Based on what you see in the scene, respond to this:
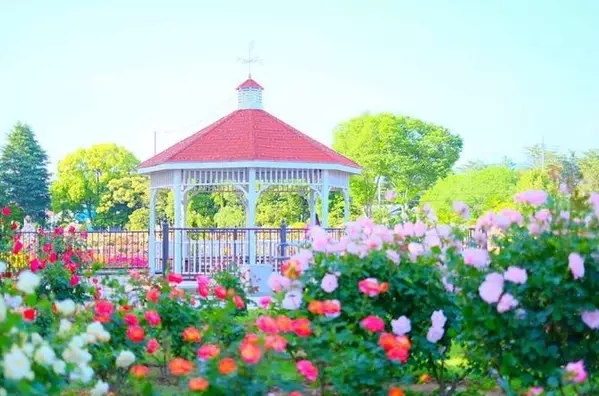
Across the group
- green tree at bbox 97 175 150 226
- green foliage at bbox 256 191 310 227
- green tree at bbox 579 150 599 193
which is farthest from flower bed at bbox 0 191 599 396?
green tree at bbox 97 175 150 226

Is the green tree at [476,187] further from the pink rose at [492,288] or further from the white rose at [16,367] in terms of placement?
the white rose at [16,367]

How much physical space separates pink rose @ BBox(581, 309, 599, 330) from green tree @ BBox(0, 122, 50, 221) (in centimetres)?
3650

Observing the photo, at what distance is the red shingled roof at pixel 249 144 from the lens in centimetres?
1608

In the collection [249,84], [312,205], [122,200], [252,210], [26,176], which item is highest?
[249,84]

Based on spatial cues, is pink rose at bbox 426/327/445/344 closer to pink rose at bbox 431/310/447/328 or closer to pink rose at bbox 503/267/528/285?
pink rose at bbox 431/310/447/328

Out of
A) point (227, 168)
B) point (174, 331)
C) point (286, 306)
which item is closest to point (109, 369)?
point (174, 331)

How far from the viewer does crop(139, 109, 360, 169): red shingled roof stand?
A: 633 inches

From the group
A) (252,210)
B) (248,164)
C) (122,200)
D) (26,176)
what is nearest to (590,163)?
(122,200)

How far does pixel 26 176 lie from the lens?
3891 centimetres

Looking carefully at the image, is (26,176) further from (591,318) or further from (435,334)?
(591,318)

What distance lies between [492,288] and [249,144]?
12.6 metres

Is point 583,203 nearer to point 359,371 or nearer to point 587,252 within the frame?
point 587,252

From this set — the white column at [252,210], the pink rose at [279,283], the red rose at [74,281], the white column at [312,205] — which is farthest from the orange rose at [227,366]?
the white column at [312,205]

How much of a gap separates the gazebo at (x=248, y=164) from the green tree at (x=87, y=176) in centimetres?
3531
